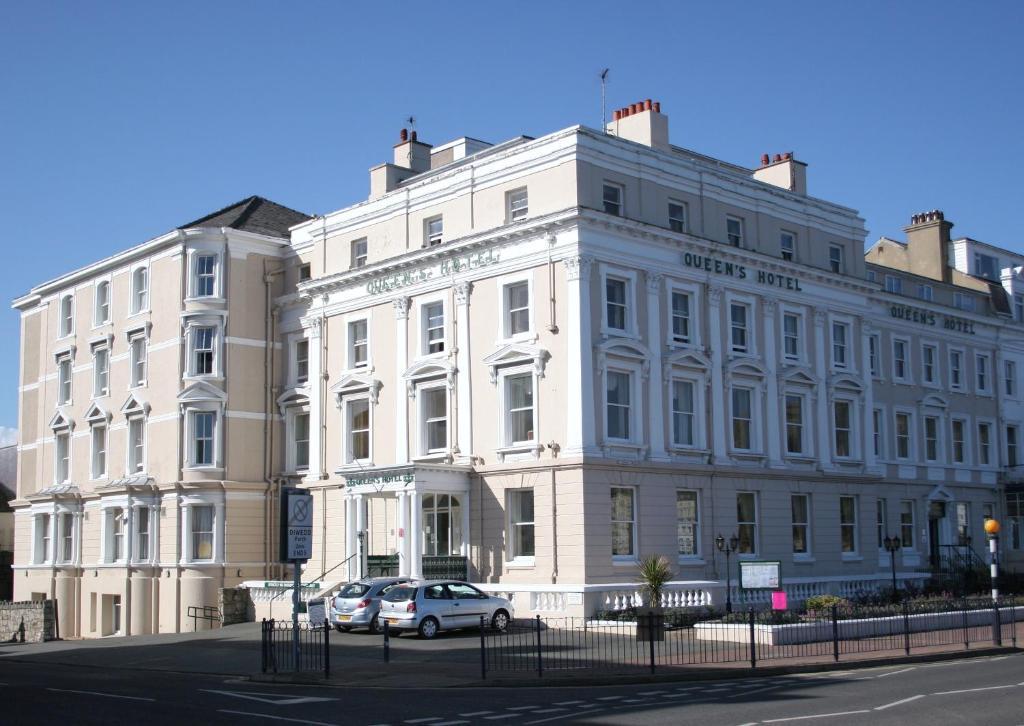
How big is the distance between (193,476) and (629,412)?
56.4 feet

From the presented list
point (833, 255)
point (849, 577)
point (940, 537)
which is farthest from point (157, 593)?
point (940, 537)

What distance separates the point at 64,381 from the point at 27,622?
10.3m

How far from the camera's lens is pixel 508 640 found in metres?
29.9

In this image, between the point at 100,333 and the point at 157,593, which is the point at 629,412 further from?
the point at 100,333

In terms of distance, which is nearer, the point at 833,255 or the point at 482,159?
the point at 482,159

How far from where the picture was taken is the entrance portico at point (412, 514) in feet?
119

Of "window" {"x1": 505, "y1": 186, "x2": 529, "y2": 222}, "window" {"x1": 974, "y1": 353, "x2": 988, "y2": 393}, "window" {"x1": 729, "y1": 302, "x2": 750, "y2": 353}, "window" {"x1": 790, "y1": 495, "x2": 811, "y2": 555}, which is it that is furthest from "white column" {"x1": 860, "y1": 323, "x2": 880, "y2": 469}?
"window" {"x1": 505, "y1": 186, "x2": 529, "y2": 222}

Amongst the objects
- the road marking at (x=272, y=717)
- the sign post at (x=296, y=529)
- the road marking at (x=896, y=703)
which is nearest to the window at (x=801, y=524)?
the sign post at (x=296, y=529)

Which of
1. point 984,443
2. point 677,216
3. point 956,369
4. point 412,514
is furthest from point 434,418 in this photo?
point 984,443

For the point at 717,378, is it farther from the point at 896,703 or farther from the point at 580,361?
the point at 896,703

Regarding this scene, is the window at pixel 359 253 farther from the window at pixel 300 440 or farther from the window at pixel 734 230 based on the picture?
the window at pixel 734 230

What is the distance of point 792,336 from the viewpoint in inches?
1666

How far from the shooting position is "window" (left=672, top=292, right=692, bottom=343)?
38344 mm

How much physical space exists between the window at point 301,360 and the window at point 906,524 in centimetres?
2407
